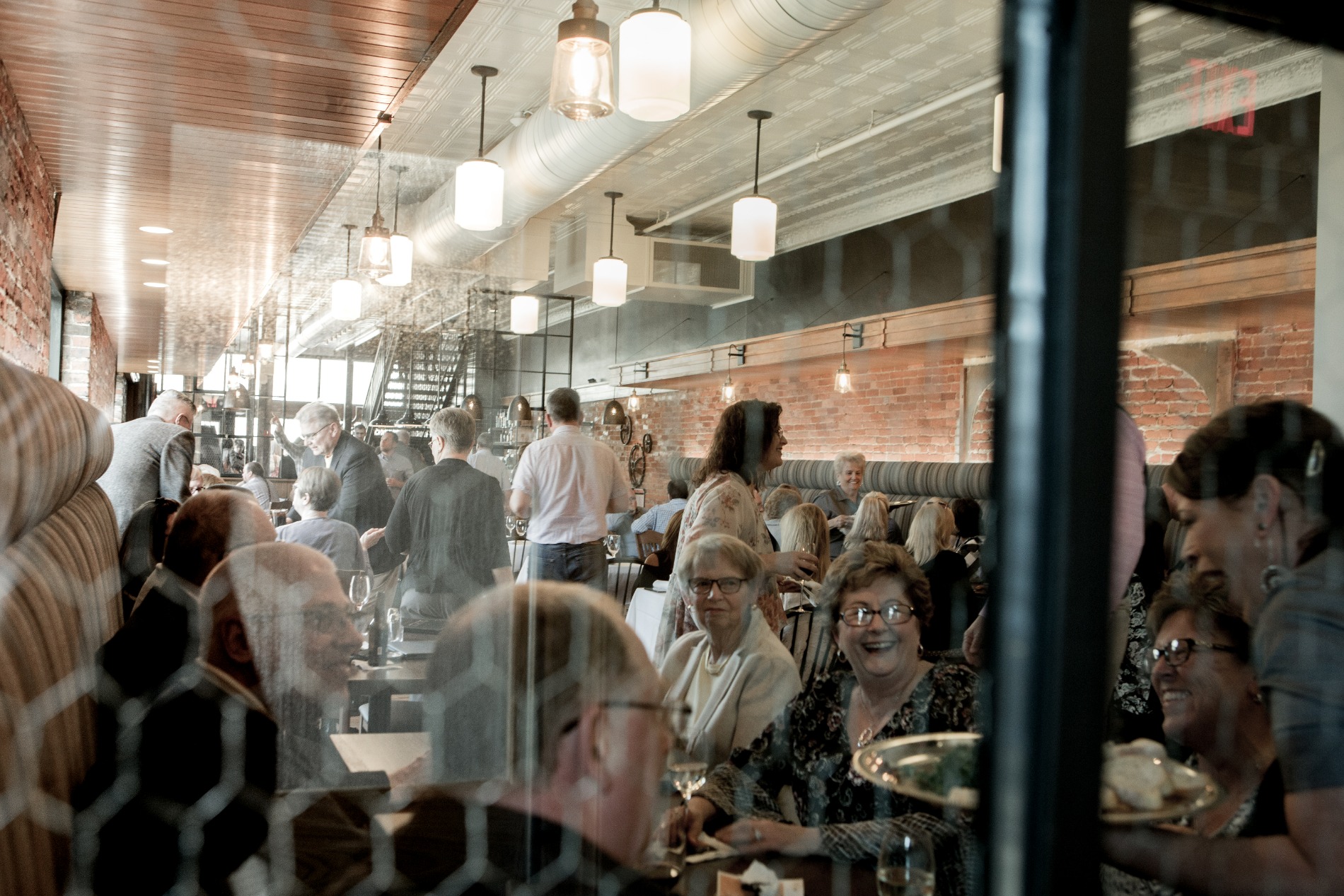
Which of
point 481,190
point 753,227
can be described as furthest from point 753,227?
point 481,190

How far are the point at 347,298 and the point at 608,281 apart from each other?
2.41 meters

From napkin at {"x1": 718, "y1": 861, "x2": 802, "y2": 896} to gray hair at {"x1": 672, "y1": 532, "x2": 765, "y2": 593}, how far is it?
517 millimetres

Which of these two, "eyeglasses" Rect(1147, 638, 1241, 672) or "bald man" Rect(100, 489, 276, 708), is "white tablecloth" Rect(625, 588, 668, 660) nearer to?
"bald man" Rect(100, 489, 276, 708)

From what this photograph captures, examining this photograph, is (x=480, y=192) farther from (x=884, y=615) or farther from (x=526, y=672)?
(x=526, y=672)

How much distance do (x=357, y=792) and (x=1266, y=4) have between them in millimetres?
912

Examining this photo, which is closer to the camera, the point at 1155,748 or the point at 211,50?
the point at 1155,748

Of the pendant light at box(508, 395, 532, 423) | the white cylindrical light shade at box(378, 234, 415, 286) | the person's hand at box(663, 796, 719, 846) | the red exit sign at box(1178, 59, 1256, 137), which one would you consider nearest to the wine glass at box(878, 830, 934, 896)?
the person's hand at box(663, 796, 719, 846)

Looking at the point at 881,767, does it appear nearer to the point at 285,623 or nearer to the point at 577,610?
the point at 577,610

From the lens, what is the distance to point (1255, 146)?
2.31m

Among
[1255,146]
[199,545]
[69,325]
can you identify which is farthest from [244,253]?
[1255,146]

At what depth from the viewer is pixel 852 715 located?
1.06 meters

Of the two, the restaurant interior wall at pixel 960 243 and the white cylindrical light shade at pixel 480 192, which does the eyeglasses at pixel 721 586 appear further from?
the white cylindrical light shade at pixel 480 192

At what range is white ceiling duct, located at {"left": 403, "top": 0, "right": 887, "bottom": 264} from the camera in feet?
5.56

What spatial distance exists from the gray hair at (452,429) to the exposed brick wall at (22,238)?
1.09 meters
